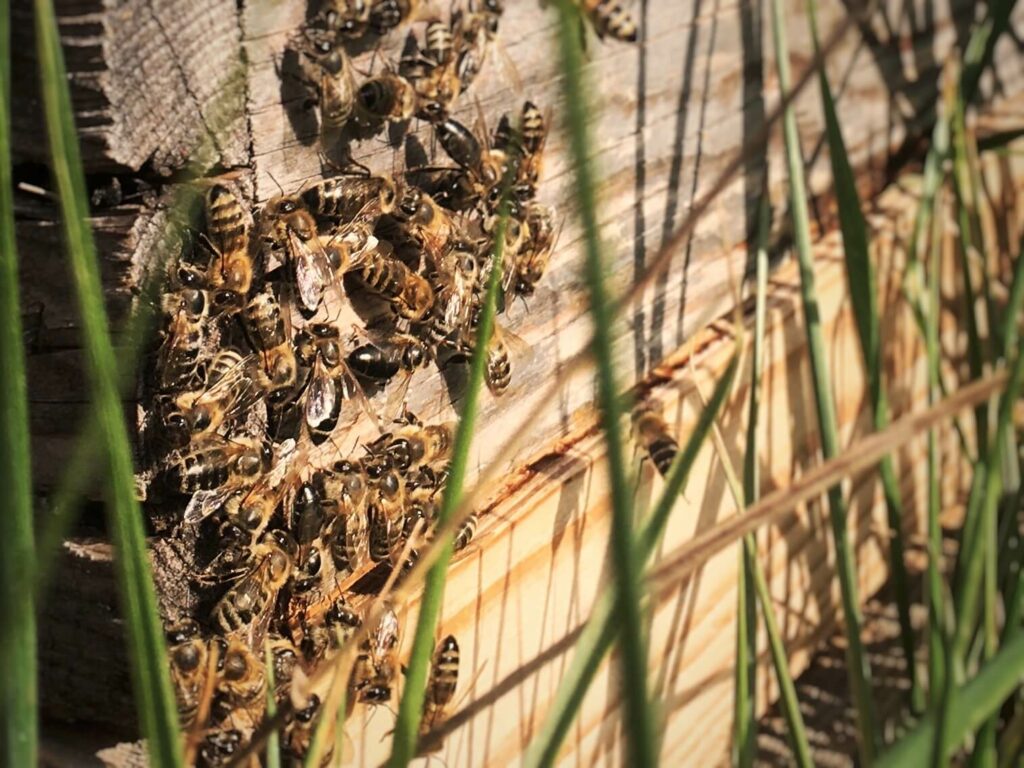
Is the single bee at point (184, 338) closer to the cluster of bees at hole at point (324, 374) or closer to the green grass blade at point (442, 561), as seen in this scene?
the cluster of bees at hole at point (324, 374)

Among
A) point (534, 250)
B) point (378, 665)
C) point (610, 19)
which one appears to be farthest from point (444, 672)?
point (610, 19)

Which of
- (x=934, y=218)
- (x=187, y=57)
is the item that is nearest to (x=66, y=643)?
(x=187, y=57)

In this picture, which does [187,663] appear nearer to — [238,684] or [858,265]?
[238,684]

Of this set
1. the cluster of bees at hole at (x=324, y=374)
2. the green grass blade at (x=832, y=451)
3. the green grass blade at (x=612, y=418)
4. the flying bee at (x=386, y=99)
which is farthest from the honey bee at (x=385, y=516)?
the green grass blade at (x=612, y=418)

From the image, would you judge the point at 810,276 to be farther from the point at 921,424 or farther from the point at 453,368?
the point at 921,424

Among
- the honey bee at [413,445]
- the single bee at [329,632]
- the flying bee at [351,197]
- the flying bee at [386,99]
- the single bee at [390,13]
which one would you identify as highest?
the single bee at [390,13]
